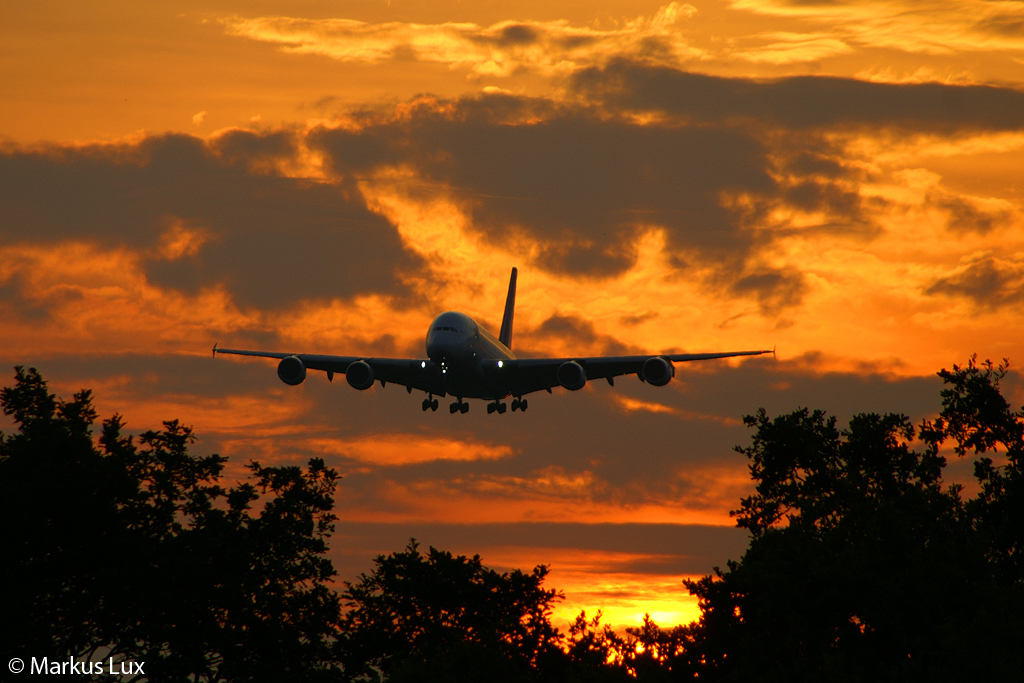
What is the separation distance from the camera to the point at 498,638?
5700 cm

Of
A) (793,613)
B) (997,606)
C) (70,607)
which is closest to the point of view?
(997,606)

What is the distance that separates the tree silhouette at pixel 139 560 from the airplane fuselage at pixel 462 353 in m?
13.9

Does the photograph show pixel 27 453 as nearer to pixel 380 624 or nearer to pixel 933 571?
pixel 380 624

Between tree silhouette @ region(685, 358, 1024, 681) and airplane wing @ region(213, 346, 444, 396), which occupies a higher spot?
airplane wing @ region(213, 346, 444, 396)

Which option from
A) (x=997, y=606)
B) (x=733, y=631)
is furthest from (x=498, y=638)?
(x=997, y=606)

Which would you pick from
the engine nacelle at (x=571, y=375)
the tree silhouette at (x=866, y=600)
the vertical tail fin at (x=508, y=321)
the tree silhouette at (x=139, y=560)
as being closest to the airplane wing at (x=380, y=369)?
the engine nacelle at (x=571, y=375)

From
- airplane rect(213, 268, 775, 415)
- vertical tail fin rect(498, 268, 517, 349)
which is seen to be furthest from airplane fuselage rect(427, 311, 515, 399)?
vertical tail fin rect(498, 268, 517, 349)

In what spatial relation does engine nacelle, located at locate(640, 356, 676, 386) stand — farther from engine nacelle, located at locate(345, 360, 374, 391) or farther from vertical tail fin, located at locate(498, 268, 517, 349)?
vertical tail fin, located at locate(498, 268, 517, 349)

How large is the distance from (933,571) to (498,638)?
32.0m

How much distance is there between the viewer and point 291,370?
62156mm

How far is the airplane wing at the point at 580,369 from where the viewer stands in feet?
199

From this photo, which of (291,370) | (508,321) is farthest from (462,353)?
(508,321)

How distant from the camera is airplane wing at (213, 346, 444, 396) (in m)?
61.3

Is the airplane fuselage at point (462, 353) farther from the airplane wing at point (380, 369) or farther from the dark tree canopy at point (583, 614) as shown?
the dark tree canopy at point (583, 614)
